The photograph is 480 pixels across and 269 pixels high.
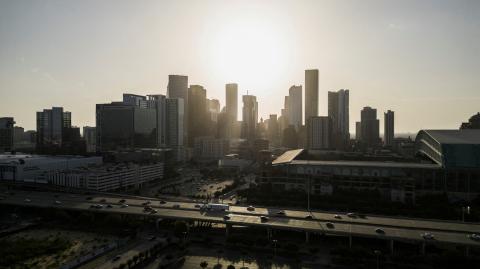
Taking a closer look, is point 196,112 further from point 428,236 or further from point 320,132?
point 428,236

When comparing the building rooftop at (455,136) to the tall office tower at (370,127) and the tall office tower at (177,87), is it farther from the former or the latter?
the tall office tower at (177,87)

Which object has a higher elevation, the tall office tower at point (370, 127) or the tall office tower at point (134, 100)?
the tall office tower at point (134, 100)

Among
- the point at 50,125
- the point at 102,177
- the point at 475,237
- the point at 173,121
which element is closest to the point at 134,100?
the point at 173,121

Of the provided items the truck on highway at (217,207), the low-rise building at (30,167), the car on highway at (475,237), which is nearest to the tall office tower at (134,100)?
the low-rise building at (30,167)

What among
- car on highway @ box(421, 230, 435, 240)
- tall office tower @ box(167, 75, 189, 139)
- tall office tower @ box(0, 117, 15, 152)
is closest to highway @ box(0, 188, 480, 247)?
car on highway @ box(421, 230, 435, 240)

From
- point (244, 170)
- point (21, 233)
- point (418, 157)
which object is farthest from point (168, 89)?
point (21, 233)

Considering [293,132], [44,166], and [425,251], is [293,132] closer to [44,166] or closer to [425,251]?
[44,166]
